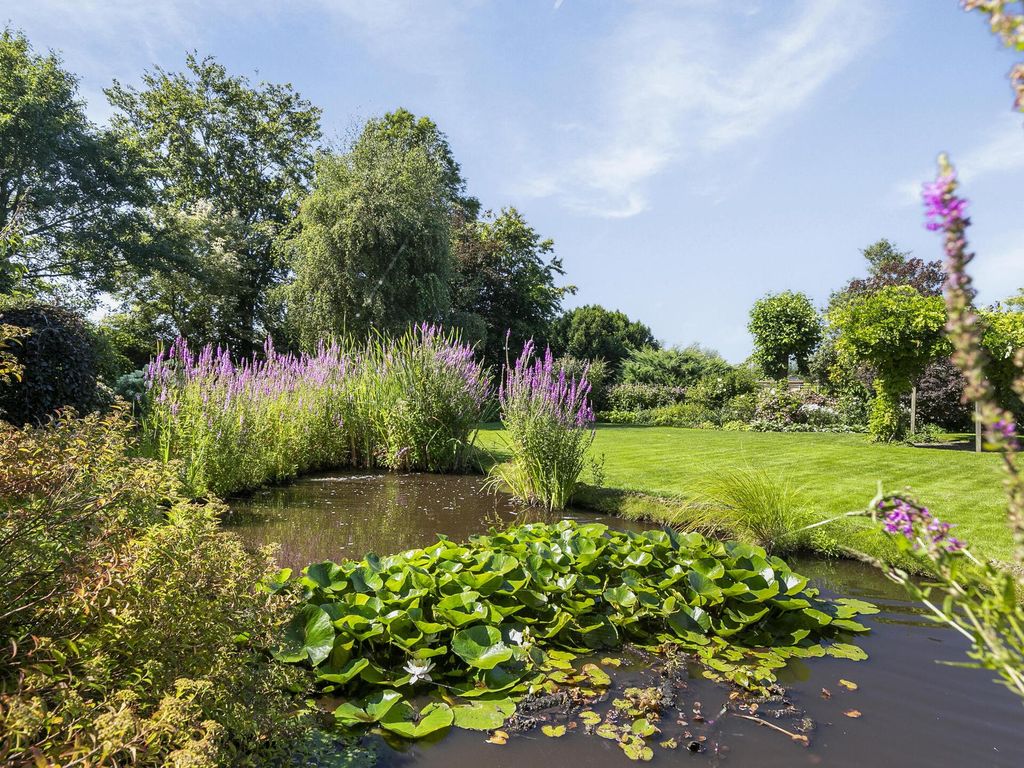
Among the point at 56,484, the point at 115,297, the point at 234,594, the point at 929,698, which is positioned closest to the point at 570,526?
the point at 929,698

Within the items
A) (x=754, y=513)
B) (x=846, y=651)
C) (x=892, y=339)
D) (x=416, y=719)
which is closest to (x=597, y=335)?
(x=892, y=339)

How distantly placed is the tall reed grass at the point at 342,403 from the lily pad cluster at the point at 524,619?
392cm

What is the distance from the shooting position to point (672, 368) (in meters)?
22.9

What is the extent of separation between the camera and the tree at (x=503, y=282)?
24.3 metres

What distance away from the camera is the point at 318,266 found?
714 inches

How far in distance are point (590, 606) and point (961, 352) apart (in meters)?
2.61

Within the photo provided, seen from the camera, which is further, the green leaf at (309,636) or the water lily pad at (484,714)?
the green leaf at (309,636)

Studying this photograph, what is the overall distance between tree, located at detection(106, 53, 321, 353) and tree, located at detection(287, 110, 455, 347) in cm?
462

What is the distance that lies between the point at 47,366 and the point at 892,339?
13.7m

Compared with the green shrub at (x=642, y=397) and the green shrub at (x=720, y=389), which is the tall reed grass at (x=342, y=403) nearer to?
the green shrub at (x=720, y=389)

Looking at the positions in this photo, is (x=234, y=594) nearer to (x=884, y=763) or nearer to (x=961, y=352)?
(x=961, y=352)

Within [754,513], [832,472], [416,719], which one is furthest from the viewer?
[832,472]

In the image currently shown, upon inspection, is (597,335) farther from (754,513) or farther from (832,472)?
(754,513)


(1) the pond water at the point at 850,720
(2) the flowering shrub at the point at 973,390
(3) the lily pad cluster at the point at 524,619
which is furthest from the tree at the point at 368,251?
(2) the flowering shrub at the point at 973,390
